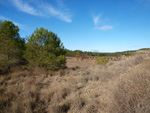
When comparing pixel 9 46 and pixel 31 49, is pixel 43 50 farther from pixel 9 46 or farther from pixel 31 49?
pixel 9 46

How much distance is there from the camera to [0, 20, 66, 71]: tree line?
10250 millimetres

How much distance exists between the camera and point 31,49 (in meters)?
10.8

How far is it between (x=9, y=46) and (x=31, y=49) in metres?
2.67

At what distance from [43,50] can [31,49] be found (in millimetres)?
1698

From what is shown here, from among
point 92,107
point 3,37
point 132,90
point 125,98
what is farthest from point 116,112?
point 3,37

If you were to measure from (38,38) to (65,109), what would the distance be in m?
10.0

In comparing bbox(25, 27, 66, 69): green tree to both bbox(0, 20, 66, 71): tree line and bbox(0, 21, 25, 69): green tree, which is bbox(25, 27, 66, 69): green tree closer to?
bbox(0, 20, 66, 71): tree line

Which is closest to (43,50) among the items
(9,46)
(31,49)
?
(31,49)

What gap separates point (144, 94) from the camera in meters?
1.98

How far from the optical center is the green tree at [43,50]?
1046 centimetres

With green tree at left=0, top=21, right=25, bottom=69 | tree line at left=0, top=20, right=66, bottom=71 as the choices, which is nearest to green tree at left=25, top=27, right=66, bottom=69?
tree line at left=0, top=20, right=66, bottom=71

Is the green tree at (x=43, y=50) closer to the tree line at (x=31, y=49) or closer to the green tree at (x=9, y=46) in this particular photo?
the tree line at (x=31, y=49)

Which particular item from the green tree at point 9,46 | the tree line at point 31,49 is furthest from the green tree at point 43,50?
the green tree at point 9,46

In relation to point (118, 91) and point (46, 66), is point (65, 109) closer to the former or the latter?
point (118, 91)
